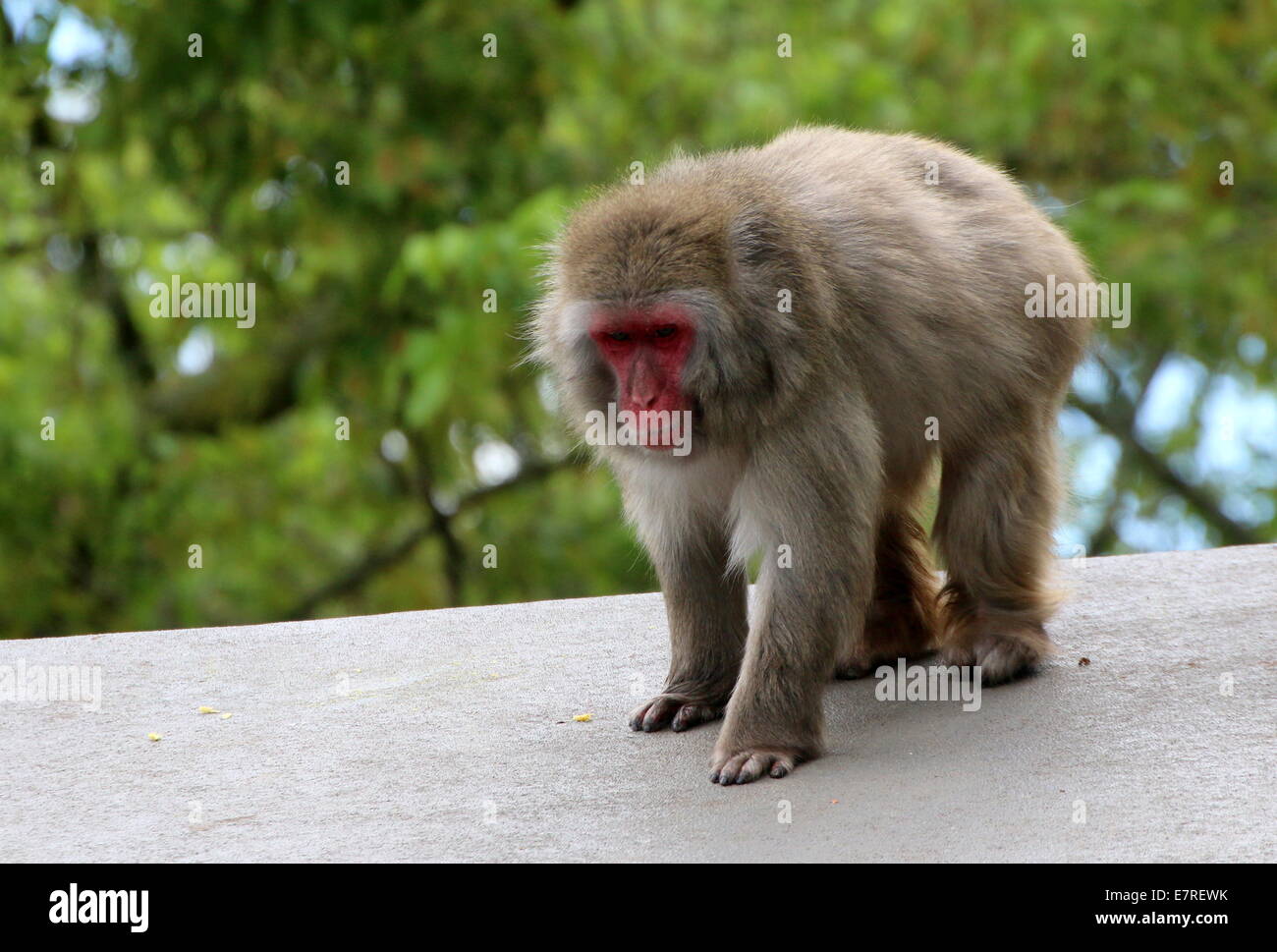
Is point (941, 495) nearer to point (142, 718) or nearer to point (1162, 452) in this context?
point (142, 718)

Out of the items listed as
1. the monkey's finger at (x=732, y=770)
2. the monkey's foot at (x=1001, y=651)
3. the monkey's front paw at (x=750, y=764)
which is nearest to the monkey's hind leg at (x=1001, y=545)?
the monkey's foot at (x=1001, y=651)

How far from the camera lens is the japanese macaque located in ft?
16.2

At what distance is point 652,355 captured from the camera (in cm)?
491

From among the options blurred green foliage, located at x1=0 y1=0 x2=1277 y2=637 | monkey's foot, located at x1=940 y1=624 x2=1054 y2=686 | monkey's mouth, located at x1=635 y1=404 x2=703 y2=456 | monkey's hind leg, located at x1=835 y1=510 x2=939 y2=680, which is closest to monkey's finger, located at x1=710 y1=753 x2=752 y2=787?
monkey's mouth, located at x1=635 y1=404 x2=703 y2=456

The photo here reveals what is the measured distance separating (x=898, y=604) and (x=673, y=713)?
1.12 m

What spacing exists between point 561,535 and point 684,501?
8559mm

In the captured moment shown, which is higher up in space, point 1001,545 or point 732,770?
point 1001,545

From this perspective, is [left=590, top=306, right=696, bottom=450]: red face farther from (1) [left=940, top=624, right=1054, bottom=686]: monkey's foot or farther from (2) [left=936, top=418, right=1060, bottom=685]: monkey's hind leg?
(1) [left=940, top=624, right=1054, bottom=686]: monkey's foot

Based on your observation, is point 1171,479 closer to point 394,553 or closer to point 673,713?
point 394,553

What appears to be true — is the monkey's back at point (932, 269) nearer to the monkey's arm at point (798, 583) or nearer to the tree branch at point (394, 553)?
the monkey's arm at point (798, 583)

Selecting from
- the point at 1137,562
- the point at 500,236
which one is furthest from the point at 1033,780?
the point at 500,236

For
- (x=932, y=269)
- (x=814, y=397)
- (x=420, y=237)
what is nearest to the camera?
(x=814, y=397)

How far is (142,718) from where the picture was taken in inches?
233

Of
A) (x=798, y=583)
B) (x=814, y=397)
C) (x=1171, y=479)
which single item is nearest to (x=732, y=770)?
(x=798, y=583)
